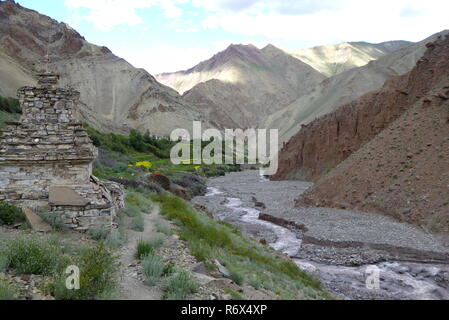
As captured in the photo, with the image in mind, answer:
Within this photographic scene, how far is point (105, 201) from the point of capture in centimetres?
979

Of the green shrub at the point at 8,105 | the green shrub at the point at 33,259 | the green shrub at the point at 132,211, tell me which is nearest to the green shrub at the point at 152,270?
the green shrub at the point at 33,259

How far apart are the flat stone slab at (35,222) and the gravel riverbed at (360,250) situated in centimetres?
893

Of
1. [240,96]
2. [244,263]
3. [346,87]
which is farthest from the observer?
[240,96]

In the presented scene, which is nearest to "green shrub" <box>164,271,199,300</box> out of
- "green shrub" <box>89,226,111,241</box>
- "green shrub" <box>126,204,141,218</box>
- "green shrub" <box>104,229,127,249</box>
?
"green shrub" <box>104,229,127,249</box>

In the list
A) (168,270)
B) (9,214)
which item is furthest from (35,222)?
(168,270)

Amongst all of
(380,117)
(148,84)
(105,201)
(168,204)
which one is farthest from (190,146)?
(105,201)

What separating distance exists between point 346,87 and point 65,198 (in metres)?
88.9

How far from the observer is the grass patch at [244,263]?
8.78 metres

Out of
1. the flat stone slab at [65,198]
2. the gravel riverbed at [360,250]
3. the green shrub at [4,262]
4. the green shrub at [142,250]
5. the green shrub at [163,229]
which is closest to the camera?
the green shrub at [4,262]

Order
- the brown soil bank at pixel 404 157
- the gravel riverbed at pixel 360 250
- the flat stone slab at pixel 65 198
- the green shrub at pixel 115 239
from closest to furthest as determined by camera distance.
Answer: the green shrub at pixel 115 239, the flat stone slab at pixel 65 198, the gravel riverbed at pixel 360 250, the brown soil bank at pixel 404 157

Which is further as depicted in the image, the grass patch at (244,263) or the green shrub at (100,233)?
the green shrub at (100,233)

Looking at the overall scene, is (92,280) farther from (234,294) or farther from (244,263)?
(244,263)

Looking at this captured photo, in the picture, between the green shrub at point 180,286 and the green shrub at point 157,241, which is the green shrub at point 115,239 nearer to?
the green shrub at point 157,241

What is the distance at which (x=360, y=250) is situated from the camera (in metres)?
16.9
